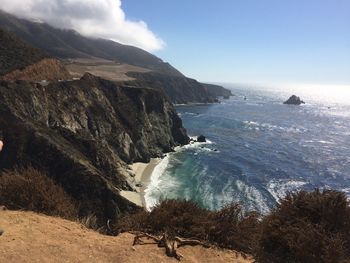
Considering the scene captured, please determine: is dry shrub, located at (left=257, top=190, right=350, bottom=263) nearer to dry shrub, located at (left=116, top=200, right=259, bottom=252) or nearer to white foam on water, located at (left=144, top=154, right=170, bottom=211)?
dry shrub, located at (left=116, top=200, right=259, bottom=252)

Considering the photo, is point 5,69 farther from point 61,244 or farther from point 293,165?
point 61,244

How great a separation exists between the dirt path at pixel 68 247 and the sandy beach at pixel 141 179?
30.5m

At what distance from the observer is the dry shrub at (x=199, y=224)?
38.6 feet

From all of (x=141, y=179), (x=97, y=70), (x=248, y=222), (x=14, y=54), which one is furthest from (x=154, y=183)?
(x=97, y=70)

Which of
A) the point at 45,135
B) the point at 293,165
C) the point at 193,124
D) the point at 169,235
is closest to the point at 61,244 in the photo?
the point at 169,235

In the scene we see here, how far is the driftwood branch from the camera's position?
34.2 feet

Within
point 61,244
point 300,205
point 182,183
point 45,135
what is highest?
point 300,205

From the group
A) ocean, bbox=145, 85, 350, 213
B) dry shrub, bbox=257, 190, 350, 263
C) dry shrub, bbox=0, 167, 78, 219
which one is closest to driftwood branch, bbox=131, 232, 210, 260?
dry shrub, bbox=257, 190, 350, 263

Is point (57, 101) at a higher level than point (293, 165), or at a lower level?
higher

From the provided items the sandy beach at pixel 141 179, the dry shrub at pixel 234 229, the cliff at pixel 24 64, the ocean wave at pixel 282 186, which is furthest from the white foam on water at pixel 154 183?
the dry shrub at pixel 234 229

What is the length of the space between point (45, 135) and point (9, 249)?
32808 millimetres

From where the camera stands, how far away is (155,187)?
1978 inches

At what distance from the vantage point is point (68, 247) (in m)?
10.0

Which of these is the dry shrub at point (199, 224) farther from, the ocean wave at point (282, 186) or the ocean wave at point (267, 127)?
the ocean wave at point (267, 127)
